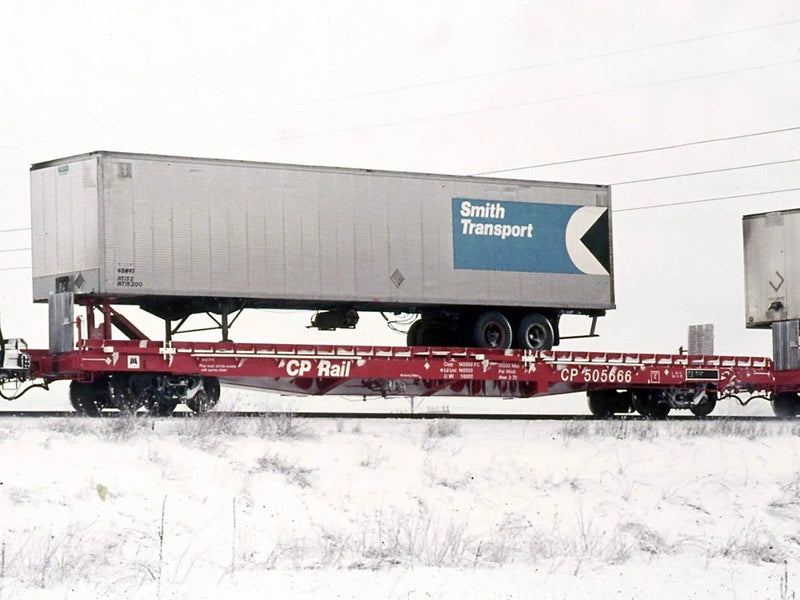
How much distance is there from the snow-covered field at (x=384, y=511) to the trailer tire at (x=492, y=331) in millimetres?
4495

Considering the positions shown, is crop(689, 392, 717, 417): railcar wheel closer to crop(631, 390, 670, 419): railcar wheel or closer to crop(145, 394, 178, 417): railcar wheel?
crop(631, 390, 670, 419): railcar wheel

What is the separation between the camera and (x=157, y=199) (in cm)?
2056

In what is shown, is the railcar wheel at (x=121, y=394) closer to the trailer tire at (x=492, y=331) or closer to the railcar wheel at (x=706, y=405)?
the trailer tire at (x=492, y=331)

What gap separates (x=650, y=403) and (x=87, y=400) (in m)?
10.4

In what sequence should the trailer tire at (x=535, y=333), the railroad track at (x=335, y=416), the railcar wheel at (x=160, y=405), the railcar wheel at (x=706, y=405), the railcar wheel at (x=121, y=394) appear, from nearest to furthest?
the railroad track at (x=335, y=416)
the railcar wheel at (x=121, y=394)
the railcar wheel at (x=160, y=405)
the trailer tire at (x=535, y=333)
the railcar wheel at (x=706, y=405)

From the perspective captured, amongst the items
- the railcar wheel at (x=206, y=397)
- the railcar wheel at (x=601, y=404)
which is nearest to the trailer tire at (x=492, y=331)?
the railcar wheel at (x=601, y=404)

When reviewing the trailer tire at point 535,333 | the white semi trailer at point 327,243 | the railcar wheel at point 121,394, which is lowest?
the railcar wheel at point 121,394

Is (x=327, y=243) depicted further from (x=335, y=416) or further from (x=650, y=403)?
(x=650, y=403)

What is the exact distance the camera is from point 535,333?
24.7 meters

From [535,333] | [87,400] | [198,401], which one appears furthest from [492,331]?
[87,400]

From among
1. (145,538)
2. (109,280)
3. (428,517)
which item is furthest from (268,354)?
(145,538)

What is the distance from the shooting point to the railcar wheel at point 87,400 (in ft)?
65.6

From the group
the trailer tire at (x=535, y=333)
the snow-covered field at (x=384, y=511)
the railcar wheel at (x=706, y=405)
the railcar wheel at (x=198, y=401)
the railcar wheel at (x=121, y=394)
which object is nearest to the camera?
the snow-covered field at (x=384, y=511)

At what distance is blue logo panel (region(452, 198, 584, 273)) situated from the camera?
23.6m
